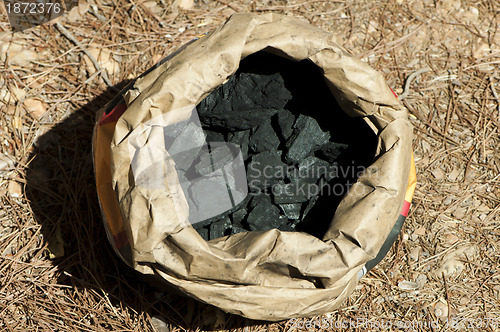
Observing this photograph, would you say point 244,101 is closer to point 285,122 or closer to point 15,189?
point 285,122

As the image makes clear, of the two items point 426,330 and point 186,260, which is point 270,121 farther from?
point 426,330

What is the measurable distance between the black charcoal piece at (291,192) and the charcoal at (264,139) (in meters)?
0.17

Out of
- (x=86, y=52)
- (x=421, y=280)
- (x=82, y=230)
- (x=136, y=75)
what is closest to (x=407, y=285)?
(x=421, y=280)

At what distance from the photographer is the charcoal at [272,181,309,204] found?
181 centimetres

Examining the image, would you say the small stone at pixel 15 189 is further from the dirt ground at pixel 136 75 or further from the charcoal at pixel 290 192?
the charcoal at pixel 290 192

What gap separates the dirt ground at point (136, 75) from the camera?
1888 millimetres

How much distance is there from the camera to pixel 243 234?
150 cm

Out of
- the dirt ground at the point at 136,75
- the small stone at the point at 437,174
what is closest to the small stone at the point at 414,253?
the dirt ground at the point at 136,75

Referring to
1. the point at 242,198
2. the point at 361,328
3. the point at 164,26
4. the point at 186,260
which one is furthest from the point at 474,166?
the point at 164,26

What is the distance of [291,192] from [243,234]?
16.2 inches

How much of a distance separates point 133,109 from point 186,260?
0.53 meters

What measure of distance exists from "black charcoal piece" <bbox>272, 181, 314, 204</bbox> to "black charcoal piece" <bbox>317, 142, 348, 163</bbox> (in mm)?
145

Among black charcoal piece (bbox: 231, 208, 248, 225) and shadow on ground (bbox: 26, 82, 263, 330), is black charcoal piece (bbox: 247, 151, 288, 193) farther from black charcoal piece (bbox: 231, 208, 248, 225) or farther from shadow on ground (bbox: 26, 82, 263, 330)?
shadow on ground (bbox: 26, 82, 263, 330)

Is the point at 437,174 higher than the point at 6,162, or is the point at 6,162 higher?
the point at 6,162
